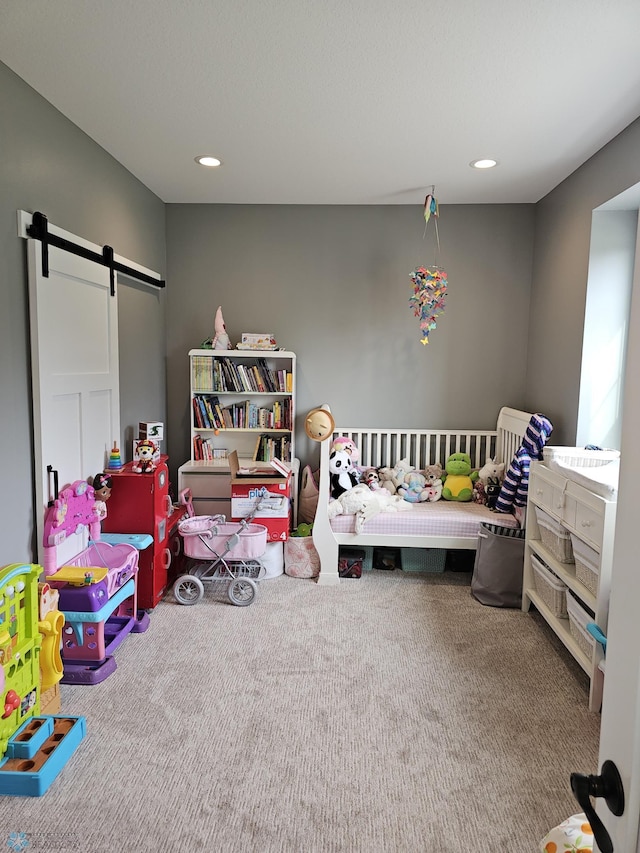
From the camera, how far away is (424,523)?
353 cm

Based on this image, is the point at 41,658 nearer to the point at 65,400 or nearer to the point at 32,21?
the point at 65,400

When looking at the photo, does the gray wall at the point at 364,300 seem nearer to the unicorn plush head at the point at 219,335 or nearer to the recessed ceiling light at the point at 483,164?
the unicorn plush head at the point at 219,335

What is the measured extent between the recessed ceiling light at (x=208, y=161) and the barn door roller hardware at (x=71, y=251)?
0.72 metres

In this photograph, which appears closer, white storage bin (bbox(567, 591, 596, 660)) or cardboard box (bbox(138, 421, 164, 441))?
white storage bin (bbox(567, 591, 596, 660))

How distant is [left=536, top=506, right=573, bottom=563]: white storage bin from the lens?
→ 8.76 feet

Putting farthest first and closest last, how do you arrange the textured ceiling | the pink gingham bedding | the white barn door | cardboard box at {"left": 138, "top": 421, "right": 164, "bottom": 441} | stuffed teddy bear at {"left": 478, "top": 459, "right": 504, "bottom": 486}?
stuffed teddy bear at {"left": 478, "top": 459, "right": 504, "bottom": 486}, cardboard box at {"left": 138, "top": 421, "right": 164, "bottom": 441}, the pink gingham bedding, the white barn door, the textured ceiling

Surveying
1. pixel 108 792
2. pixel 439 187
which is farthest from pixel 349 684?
pixel 439 187

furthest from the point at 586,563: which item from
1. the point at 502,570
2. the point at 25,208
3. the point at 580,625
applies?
the point at 25,208

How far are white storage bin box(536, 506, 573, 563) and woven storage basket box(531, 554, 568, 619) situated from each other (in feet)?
0.36

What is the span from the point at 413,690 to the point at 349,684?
0.27 metres

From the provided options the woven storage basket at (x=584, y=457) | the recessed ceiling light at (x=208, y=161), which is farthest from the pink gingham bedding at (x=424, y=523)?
the recessed ceiling light at (x=208, y=161)

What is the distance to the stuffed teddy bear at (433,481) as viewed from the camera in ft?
12.8

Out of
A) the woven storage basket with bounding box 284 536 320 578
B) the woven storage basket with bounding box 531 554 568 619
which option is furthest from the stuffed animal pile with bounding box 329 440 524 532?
the woven storage basket with bounding box 531 554 568 619

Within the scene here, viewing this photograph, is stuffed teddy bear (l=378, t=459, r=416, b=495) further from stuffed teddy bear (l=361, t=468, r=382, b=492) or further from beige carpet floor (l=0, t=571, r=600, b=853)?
beige carpet floor (l=0, t=571, r=600, b=853)
